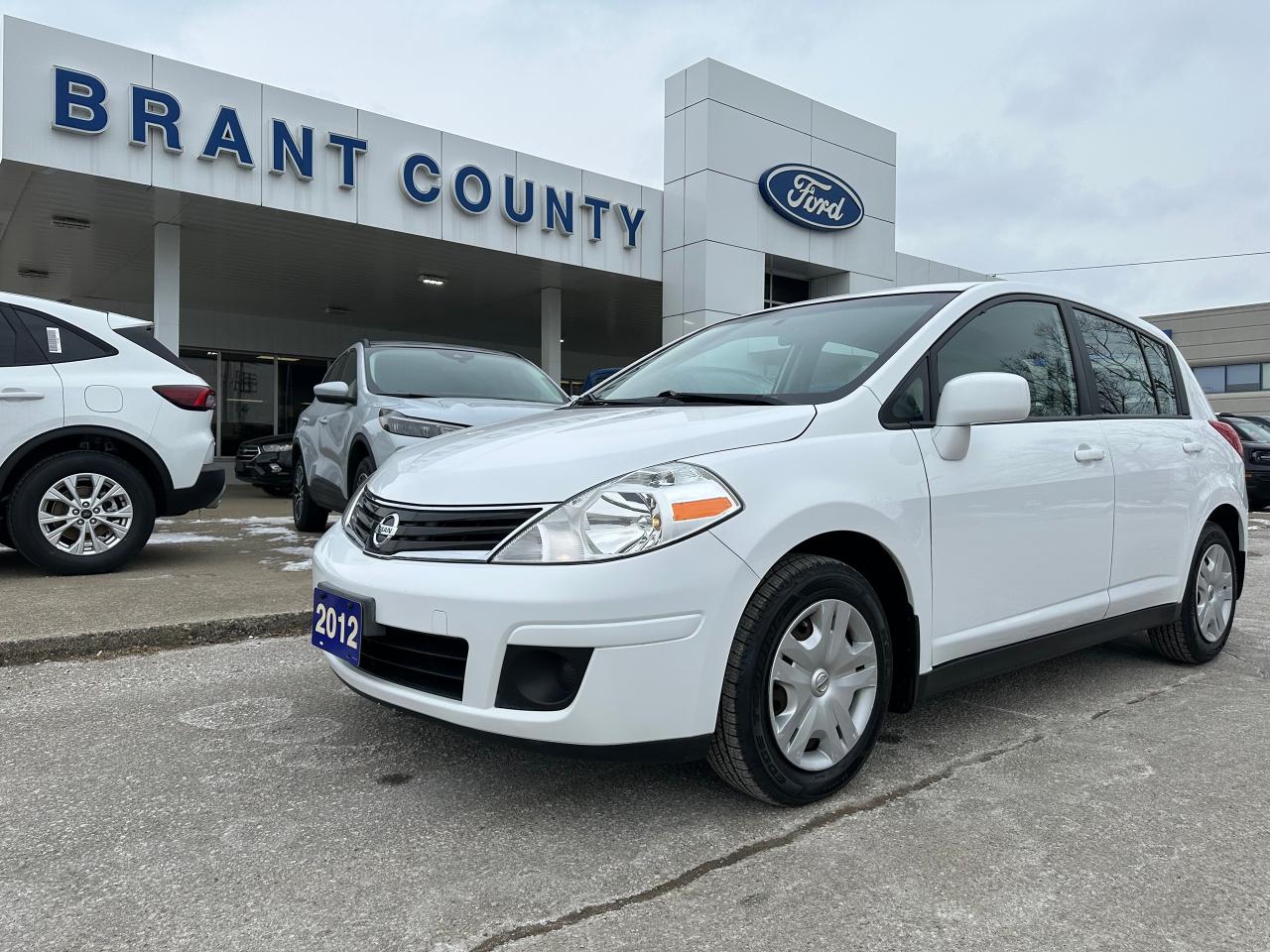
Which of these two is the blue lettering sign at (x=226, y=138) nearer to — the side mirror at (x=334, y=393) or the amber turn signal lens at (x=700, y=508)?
the side mirror at (x=334, y=393)

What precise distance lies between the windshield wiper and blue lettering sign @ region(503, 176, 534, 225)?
34.9 ft

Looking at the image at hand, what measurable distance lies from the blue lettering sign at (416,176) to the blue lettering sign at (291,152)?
1214 millimetres

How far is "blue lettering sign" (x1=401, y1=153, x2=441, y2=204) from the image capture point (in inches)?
476

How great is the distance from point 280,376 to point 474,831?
20.2 metres

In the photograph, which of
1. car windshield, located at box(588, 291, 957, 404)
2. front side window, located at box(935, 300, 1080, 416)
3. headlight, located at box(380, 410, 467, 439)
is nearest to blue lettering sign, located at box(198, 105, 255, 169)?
headlight, located at box(380, 410, 467, 439)

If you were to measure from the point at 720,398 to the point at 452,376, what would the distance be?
3.87 metres

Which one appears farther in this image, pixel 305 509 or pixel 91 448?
pixel 305 509

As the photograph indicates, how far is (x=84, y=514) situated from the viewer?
18.2ft

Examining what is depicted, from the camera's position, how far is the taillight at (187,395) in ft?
18.9

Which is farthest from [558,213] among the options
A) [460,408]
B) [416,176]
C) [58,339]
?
[58,339]

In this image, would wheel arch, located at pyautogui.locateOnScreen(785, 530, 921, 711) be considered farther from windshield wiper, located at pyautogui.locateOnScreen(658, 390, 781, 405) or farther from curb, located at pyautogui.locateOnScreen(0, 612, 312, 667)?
curb, located at pyautogui.locateOnScreen(0, 612, 312, 667)

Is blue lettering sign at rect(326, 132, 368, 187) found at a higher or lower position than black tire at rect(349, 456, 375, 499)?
higher

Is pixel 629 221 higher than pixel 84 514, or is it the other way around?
pixel 629 221

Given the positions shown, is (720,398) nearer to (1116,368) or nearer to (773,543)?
(773,543)
